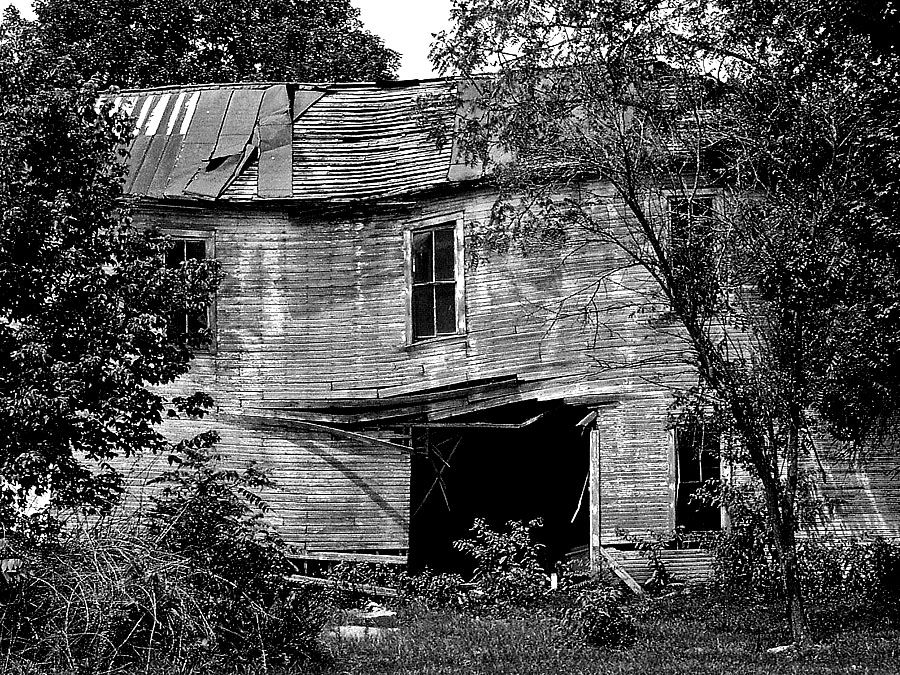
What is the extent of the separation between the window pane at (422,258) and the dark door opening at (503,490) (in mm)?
3407

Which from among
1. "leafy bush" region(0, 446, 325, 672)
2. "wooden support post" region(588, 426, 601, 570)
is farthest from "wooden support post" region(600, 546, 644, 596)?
"leafy bush" region(0, 446, 325, 672)

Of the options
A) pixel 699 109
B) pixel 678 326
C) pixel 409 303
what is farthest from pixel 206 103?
pixel 699 109

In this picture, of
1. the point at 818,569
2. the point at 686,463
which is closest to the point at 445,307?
the point at 686,463

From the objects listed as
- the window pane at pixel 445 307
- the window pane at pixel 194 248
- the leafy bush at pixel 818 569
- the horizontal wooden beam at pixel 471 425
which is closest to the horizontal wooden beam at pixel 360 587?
the horizontal wooden beam at pixel 471 425

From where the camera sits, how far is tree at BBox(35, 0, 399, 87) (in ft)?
102

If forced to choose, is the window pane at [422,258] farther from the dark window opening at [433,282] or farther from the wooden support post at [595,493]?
the wooden support post at [595,493]

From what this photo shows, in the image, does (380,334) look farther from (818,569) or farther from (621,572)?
(818,569)

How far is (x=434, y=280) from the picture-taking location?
19.5m

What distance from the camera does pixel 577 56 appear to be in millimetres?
13219

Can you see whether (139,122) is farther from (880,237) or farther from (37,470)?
(880,237)

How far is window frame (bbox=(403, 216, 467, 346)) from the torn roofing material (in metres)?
0.65

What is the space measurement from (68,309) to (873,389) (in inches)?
377

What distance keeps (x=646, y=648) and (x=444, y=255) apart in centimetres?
885

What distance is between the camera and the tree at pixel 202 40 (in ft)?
102
